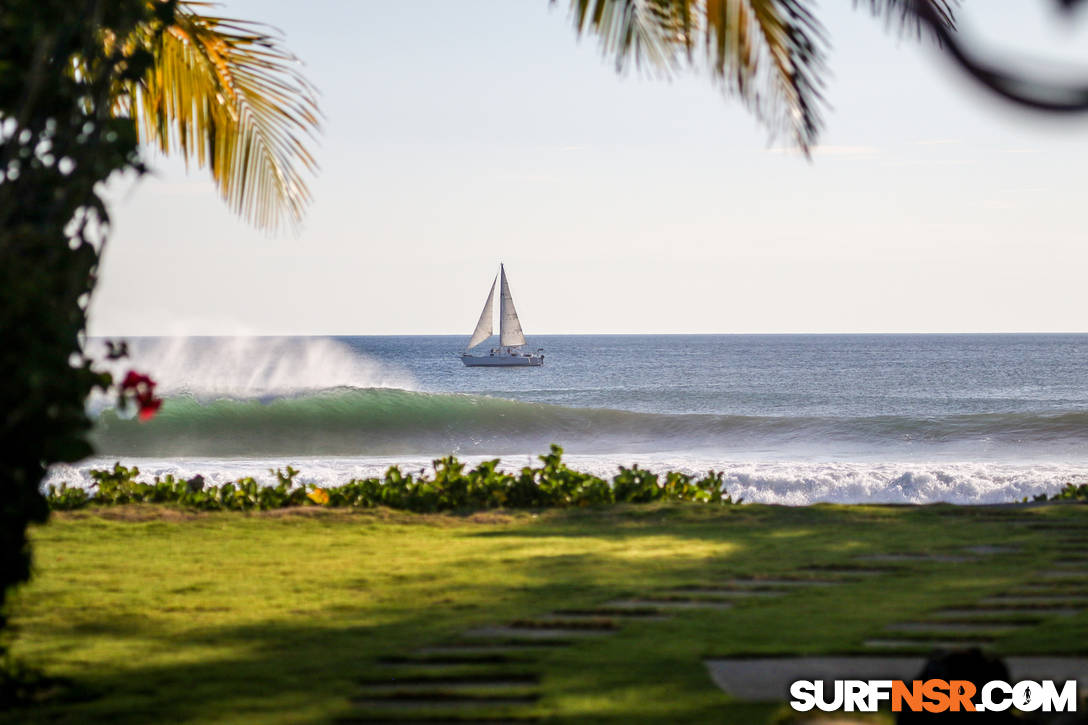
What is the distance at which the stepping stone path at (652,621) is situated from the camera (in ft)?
10.7

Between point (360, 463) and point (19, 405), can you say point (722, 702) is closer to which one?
point (19, 405)

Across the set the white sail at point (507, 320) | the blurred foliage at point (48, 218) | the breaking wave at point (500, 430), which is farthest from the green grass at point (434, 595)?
the white sail at point (507, 320)

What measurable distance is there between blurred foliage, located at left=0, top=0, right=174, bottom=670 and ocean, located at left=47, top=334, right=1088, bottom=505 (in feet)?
0.54

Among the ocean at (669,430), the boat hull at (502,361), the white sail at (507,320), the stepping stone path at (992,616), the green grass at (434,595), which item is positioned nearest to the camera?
the green grass at (434,595)

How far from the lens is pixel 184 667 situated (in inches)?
145

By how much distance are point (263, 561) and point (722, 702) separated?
11.4 ft

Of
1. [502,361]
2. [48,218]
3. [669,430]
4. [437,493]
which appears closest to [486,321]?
[502,361]

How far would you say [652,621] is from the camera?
4.30 metres

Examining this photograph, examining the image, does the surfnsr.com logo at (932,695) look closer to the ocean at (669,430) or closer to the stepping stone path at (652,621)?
the stepping stone path at (652,621)

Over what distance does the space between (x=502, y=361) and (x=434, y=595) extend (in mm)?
65184

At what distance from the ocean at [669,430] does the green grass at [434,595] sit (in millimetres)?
912

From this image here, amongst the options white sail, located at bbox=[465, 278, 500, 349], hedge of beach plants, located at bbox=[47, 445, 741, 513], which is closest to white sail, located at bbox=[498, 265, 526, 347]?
white sail, located at bbox=[465, 278, 500, 349]

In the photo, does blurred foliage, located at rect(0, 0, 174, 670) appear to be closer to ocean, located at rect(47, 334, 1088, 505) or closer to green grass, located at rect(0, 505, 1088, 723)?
ocean, located at rect(47, 334, 1088, 505)

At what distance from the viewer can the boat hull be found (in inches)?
2749
